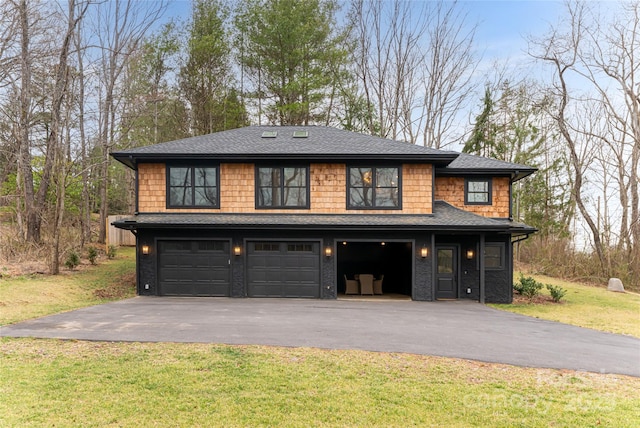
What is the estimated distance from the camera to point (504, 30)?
19828 mm

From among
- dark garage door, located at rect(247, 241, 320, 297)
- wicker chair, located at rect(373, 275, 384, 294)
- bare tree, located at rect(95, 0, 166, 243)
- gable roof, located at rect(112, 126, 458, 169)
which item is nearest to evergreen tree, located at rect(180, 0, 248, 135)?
bare tree, located at rect(95, 0, 166, 243)

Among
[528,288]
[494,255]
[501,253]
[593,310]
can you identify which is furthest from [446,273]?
[593,310]

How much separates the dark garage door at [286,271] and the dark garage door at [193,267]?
0.87 meters

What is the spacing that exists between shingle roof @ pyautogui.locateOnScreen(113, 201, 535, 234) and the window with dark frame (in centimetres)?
83

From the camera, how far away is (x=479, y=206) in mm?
13008

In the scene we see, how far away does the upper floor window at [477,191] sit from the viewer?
13.0m

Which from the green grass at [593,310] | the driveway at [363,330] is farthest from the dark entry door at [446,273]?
the driveway at [363,330]

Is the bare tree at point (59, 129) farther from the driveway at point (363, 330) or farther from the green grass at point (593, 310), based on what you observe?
the green grass at point (593, 310)

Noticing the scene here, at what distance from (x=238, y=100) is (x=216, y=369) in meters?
20.1

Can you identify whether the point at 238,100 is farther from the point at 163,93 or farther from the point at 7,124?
the point at 7,124

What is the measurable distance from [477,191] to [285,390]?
11.1 meters

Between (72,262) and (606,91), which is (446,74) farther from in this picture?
(72,262)

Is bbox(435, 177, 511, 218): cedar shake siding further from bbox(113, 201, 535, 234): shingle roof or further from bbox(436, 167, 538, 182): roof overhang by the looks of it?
bbox(113, 201, 535, 234): shingle roof

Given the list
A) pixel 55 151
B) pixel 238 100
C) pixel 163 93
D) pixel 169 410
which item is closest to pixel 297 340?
pixel 169 410
